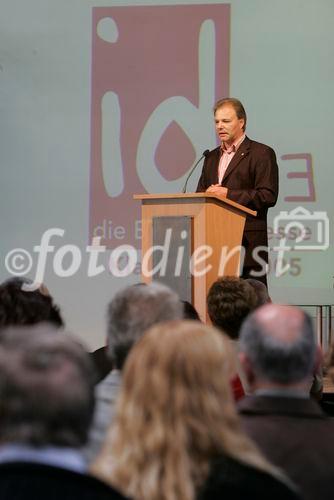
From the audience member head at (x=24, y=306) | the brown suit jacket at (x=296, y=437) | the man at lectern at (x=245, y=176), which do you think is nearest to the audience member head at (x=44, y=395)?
the brown suit jacket at (x=296, y=437)

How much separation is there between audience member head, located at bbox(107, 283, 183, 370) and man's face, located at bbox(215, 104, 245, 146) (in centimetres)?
281

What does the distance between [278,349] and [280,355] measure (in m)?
0.01

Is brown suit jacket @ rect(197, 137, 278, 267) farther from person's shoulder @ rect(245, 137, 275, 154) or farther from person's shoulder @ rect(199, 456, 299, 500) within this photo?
person's shoulder @ rect(199, 456, 299, 500)

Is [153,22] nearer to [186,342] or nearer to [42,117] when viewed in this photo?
[42,117]

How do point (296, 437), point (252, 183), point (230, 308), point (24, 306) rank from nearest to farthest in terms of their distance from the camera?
point (296, 437), point (24, 306), point (230, 308), point (252, 183)

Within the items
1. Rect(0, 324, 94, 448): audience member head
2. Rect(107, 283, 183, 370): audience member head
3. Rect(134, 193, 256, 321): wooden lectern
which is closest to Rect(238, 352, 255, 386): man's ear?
Rect(107, 283, 183, 370): audience member head

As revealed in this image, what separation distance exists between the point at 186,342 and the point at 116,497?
30 centimetres

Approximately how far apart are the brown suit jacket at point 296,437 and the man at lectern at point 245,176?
296 cm

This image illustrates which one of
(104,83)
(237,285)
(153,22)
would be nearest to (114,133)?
(104,83)

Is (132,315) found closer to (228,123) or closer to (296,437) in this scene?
(296,437)

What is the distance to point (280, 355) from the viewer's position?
5.95 ft

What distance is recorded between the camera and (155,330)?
1540 millimetres

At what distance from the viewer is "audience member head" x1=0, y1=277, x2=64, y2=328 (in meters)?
2.63

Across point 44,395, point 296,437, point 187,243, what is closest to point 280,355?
point 296,437
